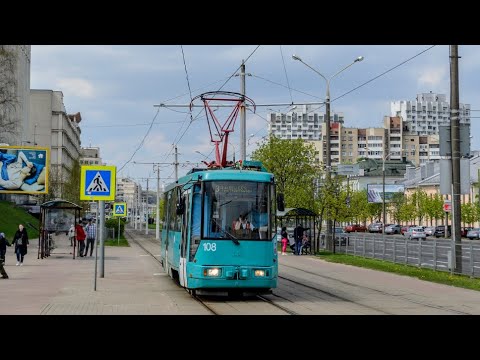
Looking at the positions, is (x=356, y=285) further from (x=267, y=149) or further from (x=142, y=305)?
(x=267, y=149)

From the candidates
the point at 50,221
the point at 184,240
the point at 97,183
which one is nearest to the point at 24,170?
the point at 50,221

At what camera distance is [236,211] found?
17.6 meters

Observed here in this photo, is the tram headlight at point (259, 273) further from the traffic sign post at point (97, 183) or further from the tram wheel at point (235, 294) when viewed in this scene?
the traffic sign post at point (97, 183)

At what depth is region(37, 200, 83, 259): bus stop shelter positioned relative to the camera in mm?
35875

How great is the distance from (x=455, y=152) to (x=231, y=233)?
11.0 m

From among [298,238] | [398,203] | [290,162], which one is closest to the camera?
[298,238]

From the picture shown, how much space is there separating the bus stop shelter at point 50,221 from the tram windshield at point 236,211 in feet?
64.3

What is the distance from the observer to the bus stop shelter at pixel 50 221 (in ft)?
118

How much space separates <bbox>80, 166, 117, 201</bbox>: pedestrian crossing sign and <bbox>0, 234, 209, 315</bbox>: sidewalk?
8.09 ft

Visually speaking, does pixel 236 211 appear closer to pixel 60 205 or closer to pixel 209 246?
pixel 209 246
